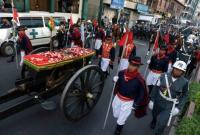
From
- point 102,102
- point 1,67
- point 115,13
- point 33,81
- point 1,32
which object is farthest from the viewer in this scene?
point 115,13

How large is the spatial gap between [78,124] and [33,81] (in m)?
1.55

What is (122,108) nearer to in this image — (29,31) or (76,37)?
(76,37)

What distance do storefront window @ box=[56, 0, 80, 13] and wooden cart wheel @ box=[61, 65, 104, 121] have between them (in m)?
15.6

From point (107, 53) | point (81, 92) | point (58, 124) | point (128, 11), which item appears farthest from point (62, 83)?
point (128, 11)

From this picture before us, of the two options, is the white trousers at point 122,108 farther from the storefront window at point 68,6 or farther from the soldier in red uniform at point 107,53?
the storefront window at point 68,6

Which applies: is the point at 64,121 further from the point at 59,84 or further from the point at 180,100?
the point at 180,100

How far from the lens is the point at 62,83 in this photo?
18.0ft

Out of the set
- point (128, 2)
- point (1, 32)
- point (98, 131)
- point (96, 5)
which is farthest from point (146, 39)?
point (98, 131)

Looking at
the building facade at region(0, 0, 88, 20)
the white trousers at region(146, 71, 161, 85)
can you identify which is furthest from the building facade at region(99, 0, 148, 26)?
the white trousers at region(146, 71, 161, 85)

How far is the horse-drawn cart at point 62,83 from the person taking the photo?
4.73 meters

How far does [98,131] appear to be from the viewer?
5395 mm

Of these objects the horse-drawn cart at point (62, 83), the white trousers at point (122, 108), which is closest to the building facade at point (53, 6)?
the horse-drawn cart at point (62, 83)

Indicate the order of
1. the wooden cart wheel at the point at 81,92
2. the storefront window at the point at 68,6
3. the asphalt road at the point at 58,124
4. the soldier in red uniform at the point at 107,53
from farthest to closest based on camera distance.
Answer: the storefront window at the point at 68,6, the soldier in red uniform at the point at 107,53, the asphalt road at the point at 58,124, the wooden cart wheel at the point at 81,92

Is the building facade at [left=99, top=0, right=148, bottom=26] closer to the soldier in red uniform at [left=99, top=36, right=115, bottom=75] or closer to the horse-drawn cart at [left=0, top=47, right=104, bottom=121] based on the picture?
the soldier in red uniform at [left=99, top=36, right=115, bottom=75]
